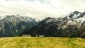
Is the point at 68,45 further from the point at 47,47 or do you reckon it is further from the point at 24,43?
the point at 24,43

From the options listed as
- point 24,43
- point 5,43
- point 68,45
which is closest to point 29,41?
point 24,43

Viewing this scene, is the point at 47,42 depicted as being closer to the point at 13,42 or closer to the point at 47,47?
the point at 47,47

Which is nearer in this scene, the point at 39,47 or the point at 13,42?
the point at 39,47

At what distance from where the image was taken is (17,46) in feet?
148

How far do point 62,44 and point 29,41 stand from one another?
807cm

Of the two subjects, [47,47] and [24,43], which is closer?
[47,47]

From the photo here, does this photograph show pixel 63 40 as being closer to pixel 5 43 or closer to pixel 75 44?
pixel 75 44

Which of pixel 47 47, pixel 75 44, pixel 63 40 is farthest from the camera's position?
pixel 63 40

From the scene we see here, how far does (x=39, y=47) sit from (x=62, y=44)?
551cm

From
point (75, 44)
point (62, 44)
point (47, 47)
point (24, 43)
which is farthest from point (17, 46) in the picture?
point (75, 44)

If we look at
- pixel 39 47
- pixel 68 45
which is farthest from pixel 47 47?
pixel 68 45

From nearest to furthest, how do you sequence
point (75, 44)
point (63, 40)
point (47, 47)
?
1. point (47, 47)
2. point (75, 44)
3. point (63, 40)

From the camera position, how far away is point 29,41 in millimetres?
49312

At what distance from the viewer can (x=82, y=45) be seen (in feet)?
149
